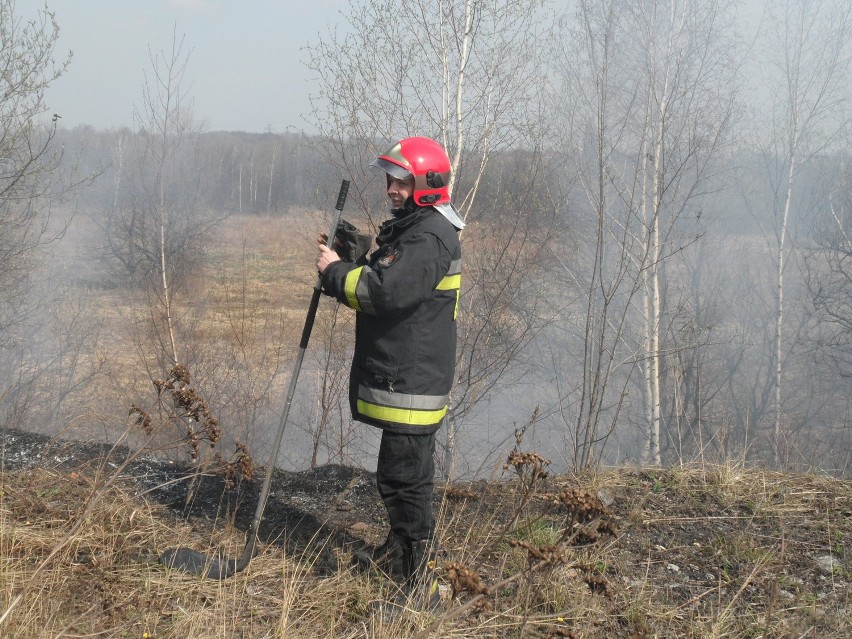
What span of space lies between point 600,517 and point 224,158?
39.3 meters

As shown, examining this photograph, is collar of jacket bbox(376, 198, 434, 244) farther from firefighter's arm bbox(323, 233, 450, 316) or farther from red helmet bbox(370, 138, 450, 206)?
firefighter's arm bbox(323, 233, 450, 316)

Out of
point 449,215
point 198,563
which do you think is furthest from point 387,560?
point 449,215

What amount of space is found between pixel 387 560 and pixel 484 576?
20.0 inches

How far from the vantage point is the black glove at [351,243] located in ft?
10.5

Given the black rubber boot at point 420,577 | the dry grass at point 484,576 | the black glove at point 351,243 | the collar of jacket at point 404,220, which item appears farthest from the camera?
the black glove at point 351,243

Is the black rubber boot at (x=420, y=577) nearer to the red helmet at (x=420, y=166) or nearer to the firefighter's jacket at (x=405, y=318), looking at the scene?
the firefighter's jacket at (x=405, y=318)

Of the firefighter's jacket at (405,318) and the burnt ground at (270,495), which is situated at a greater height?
the firefighter's jacket at (405,318)

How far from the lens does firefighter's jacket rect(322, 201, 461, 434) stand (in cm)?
289

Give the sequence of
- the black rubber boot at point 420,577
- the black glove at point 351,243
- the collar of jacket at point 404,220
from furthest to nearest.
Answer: the black glove at point 351,243 → the collar of jacket at point 404,220 → the black rubber boot at point 420,577

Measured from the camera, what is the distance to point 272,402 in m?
16.2

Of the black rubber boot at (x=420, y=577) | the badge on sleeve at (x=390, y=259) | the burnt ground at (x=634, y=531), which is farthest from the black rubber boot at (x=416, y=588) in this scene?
the badge on sleeve at (x=390, y=259)

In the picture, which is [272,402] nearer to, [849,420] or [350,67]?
[350,67]

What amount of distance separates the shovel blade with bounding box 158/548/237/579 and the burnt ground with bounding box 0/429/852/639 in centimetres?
37

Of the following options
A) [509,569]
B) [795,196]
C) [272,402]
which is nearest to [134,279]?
[272,402]
